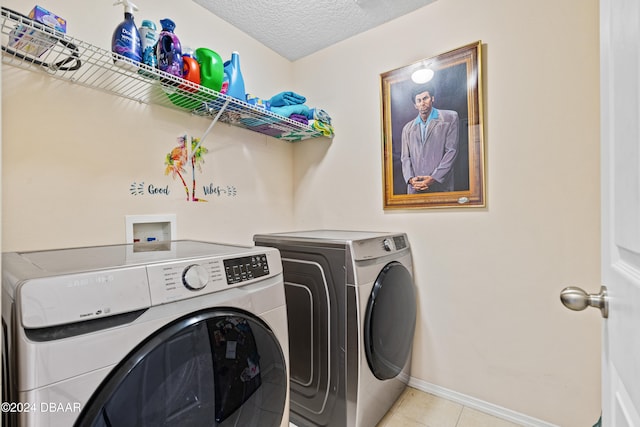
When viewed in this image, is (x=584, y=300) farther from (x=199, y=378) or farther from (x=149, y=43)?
(x=149, y=43)

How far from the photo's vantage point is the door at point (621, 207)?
0.44 meters

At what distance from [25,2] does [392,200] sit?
1.90m

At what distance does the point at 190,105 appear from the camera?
5.18ft

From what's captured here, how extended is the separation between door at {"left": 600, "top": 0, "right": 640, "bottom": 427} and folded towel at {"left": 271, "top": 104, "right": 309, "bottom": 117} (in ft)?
4.89

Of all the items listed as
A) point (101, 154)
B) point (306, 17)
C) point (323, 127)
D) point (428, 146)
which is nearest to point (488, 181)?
point (428, 146)

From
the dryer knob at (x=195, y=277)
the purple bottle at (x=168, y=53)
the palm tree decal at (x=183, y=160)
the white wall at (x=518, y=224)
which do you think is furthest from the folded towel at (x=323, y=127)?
the dryer knob at (x=195, y=277)

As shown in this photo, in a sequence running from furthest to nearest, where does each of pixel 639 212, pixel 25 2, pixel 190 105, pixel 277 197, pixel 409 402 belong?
pixel 277 197 < pixel 409 402 < pixel 190 105 < pixel 25 2 < pixel 639 212

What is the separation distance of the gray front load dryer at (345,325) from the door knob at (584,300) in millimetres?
792

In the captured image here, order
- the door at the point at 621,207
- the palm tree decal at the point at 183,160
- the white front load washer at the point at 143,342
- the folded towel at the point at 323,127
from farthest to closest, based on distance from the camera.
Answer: the folded towel at the point at 323,127 < the palm tree decal at the point at 183,160 < the white front load washer at the point at 143,342 < the door at the point at 621,207

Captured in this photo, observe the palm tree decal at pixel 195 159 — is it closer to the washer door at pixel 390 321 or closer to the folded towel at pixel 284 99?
the folded towel at pixel 284 99

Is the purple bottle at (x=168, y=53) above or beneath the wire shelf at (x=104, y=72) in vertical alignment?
above

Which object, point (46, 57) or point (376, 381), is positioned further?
point (376, 381)

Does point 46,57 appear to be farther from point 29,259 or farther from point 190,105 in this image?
point 29,259

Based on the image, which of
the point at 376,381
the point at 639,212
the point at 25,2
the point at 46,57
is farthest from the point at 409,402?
the point at 25,2
